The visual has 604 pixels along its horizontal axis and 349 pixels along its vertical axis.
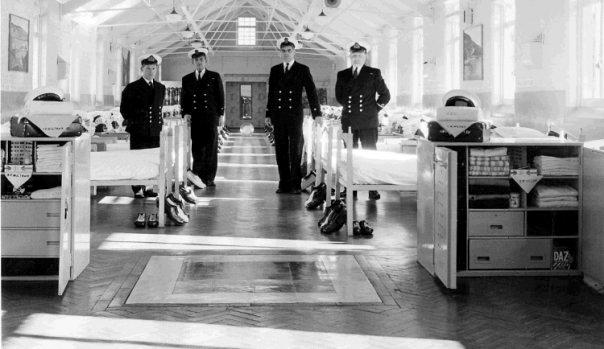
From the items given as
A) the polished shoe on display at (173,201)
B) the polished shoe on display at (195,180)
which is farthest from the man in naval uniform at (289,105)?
the polished shoe on display at (173,201)

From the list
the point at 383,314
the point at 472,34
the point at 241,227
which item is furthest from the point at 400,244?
the point at 472,34

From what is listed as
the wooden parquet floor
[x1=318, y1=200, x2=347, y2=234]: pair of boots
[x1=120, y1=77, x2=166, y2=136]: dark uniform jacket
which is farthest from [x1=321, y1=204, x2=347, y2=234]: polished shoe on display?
[x1=120, y1=77, x2=166, y2=136]: dark uniform jacket

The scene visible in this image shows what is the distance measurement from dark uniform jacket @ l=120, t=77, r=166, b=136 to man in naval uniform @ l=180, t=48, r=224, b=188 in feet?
2.79

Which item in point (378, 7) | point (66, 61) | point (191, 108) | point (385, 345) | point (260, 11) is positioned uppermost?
point (260, 11)

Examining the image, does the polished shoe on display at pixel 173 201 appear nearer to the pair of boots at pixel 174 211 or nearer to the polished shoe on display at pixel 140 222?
the pair of boots at pixel 174 211

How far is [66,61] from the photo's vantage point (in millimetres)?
15195

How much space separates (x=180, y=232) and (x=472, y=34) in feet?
24.9

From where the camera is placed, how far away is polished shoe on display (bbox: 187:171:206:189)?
357 inches

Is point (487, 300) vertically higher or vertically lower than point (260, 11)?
lower

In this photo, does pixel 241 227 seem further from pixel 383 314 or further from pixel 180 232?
pixel 383 314

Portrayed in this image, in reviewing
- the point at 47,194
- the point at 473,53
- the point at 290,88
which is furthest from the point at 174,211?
the point at 473,53

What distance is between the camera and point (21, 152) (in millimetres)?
4480

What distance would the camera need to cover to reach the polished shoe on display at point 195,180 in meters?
9.08

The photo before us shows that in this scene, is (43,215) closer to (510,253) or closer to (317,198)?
(510,253)
